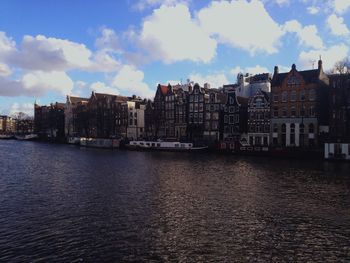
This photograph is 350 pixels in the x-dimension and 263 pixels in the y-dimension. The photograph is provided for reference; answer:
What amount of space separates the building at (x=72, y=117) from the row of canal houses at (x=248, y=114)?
12814 mm

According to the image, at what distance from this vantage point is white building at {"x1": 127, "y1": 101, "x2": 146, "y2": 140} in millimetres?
147875

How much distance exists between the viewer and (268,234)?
982 inches

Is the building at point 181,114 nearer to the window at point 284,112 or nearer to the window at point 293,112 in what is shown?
the window at point 284,112

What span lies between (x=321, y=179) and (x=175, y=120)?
8338 centimetres

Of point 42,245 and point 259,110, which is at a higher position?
point 259,110

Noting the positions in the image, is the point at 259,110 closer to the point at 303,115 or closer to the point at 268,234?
the point at 303,115

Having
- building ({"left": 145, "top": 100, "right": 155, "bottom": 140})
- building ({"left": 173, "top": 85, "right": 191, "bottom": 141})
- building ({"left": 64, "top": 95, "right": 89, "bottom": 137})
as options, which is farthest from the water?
building ({"left": 64, "top": 95, "right": 89, "bottom": 137})

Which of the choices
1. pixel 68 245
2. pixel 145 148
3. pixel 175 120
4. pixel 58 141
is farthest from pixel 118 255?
pixel 58 141

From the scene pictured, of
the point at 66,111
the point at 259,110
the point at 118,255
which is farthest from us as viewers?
the point at 66,111

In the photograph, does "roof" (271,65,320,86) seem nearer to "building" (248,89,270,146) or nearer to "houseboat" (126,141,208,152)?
"building" (248,89,270,146)

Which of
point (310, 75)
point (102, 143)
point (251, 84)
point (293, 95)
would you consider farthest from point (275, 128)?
point (102, 143)

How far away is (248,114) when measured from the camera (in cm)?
10831

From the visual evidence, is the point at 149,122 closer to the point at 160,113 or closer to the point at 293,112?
the point at 160,113

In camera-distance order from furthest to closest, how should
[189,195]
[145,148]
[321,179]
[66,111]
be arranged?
[66,111], [145,148], [321,179], [189,195]
